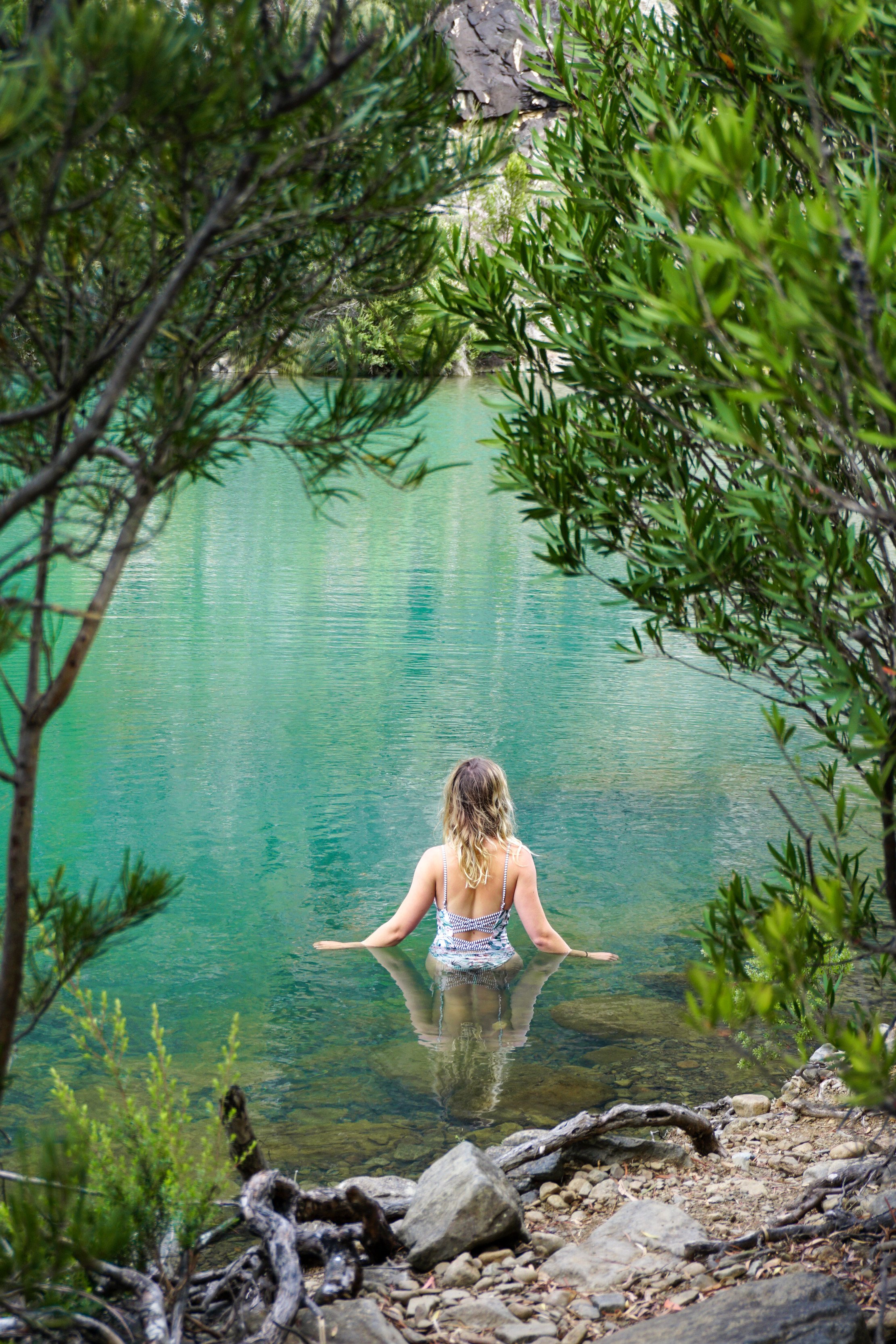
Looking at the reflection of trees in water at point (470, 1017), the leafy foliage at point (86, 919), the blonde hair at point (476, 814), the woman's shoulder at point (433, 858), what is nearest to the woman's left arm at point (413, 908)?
the woman's shoulder at point (433, 858)

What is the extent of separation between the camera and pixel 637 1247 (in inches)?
139

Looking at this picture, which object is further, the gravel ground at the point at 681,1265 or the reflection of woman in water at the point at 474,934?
the reflection of woman in water at the point at 474,934

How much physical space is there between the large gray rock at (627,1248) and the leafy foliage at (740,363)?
2.61ft

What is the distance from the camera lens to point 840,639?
293 centimetres

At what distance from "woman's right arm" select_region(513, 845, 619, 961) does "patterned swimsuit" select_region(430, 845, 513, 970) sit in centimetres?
11

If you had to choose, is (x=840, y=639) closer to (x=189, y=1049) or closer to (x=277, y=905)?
(x=189, y=1049)

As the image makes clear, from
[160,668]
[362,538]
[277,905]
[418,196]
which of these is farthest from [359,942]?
[362,538]

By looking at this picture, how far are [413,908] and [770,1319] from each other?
12.9 feet

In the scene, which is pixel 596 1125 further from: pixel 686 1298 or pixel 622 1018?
pixel 622 1018

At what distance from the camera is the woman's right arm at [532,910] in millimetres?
6293

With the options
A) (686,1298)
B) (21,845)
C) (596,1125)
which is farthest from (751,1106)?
(21,845)

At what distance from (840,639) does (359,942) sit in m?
4.89

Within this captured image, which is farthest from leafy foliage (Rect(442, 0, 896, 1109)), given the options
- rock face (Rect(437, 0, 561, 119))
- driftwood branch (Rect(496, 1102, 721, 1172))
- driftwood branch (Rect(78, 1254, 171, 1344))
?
rock face (Rect(437, 0, 561, 119))

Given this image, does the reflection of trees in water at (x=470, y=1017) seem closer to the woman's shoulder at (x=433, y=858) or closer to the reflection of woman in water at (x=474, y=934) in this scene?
the reflection of woman in water at (x=474, y=934)
